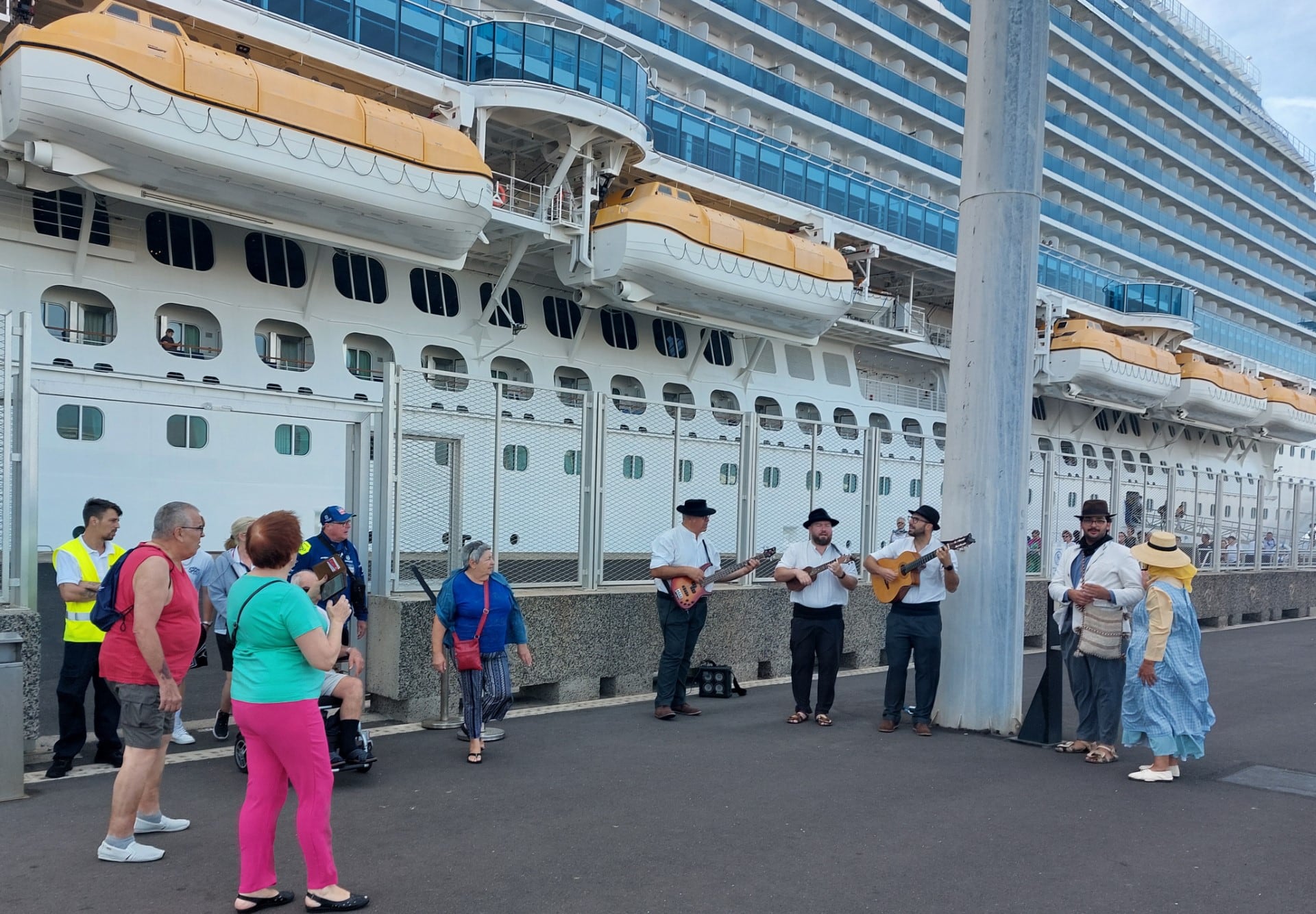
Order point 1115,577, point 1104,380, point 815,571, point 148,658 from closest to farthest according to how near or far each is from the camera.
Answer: point 148,658 < point 1115,577 < point 815,571 < point 1104,380

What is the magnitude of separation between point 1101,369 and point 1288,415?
59.2ft

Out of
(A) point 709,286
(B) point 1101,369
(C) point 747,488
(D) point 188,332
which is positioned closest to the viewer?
(C) point 747,488

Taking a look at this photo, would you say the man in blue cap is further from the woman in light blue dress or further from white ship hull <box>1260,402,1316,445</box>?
white ship hull <box>1260,402,1316,445</box>

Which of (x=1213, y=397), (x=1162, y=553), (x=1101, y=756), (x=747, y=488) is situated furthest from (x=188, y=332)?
(x=1213, y=397)

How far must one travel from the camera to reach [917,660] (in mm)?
7938

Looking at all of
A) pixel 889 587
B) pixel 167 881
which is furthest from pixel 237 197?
pixel 167 881

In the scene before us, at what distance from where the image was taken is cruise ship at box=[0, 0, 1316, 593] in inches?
364

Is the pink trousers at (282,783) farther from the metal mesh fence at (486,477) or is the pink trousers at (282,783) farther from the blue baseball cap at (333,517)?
the metal mesh fence at (486,477)

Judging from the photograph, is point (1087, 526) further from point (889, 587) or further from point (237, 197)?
point (237, 197)

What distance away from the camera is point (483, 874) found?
4.45 m

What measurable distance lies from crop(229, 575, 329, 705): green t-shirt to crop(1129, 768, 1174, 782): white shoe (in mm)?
5166

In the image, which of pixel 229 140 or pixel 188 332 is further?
pixel 188 332

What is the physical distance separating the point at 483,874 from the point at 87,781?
3.02m

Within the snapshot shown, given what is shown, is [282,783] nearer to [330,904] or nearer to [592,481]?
[330,904]
